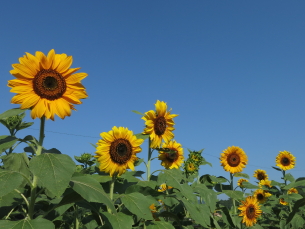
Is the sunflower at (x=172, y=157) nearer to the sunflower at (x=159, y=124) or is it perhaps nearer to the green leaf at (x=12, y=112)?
the sunflower at (x=159, y=124)

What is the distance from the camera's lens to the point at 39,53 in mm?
2578

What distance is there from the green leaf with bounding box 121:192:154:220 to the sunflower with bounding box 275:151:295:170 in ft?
21.6

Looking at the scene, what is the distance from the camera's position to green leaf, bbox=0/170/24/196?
206 centimetres

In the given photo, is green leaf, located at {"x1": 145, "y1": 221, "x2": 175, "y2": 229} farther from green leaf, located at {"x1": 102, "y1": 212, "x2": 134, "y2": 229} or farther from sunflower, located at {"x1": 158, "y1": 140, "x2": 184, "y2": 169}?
sunflower, located at {"x1": 158, "y1": 140, "x2": 184, "y2": 169}

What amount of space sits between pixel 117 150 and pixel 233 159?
3.70 metres

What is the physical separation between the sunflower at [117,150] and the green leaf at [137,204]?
0.47m

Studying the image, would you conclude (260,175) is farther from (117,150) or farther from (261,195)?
(117,150)

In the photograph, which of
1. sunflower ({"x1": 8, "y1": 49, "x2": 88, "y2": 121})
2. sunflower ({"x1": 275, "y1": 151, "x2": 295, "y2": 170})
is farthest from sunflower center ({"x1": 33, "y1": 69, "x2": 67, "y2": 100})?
sunflower ({"x1": 275, "y1": 151, "x2": 295, "y2": 170})

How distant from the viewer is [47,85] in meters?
2.61

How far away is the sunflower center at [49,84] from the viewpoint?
2578mm

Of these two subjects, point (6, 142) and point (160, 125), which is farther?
point (160, 125)

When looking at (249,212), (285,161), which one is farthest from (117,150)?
(285,161)

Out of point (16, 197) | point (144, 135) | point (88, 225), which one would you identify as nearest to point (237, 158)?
point (144, 135)

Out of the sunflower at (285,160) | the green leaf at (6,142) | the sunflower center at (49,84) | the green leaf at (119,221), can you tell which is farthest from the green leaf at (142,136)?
the sunflower at (285,160)
